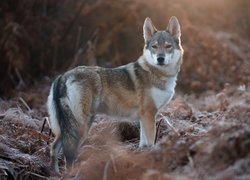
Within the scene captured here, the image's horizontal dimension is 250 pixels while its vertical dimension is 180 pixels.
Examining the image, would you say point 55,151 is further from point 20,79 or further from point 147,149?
point 20,79

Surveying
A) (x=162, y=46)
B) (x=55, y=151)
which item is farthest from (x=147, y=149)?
(x=162, y=46)

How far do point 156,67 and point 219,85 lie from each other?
738cm

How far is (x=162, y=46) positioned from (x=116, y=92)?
1.11 metres

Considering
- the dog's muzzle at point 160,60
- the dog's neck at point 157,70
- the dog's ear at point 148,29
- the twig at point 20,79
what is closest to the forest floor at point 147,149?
the dog's neck at point 157,70

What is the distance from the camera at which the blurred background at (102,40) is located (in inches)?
614

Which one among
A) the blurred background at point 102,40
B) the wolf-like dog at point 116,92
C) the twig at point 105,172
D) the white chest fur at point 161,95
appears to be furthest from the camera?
the blurred background at point 102,40

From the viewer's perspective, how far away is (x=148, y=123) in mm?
8016

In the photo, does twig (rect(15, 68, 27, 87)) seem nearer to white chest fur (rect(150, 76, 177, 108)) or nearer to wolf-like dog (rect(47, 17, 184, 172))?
wolf-like dog (rect(47, 17, 184, 172))

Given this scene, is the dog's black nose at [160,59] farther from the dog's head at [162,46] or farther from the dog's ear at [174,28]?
the dog's ear at [174,28]

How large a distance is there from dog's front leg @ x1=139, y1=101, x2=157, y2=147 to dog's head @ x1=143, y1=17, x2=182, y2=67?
0.76m

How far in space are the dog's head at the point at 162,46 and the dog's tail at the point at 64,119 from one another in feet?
5.44

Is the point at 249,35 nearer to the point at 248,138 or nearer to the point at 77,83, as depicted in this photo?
the point at 77,83

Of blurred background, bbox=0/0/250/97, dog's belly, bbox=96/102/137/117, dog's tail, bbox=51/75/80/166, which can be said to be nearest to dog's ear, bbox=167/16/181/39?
dog's belly, bbox=96/102/137/117

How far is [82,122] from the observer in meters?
7.41
